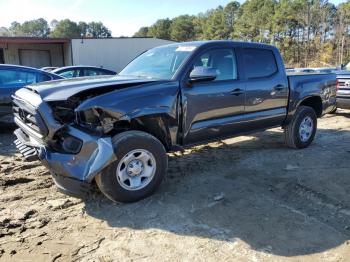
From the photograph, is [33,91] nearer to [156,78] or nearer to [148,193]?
[156,78]

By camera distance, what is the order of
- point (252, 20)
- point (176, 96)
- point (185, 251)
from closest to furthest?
point (185, 251)
point (176, 96)
point (252, 20)

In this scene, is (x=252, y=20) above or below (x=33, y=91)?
above

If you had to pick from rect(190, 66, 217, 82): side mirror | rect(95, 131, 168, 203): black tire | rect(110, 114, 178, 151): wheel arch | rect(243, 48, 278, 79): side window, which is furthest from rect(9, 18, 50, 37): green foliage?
rect(95, 131, 168, 203): black tire

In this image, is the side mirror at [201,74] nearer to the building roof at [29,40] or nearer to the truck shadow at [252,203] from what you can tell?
the truck shadow at [252,203]

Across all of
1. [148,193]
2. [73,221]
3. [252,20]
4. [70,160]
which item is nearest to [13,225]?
[73,221]

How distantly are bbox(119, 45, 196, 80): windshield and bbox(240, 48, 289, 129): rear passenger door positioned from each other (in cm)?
108

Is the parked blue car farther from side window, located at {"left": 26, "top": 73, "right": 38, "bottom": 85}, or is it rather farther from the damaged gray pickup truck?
the damaged gray pickup truck

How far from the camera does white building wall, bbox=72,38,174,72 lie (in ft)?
87.1

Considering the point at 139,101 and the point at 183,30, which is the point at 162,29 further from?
the point at 139,101

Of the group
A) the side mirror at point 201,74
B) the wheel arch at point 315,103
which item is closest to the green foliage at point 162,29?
the wheel arch at point 315,103

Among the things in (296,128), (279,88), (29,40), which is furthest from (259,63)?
(29,40)

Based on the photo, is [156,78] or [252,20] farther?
[252,20]

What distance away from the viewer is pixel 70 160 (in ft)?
13.3

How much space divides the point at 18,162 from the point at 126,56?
2343 centimetres
